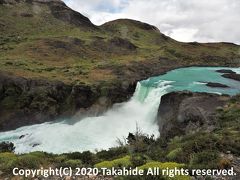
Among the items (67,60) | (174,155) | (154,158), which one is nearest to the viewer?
(174,155)

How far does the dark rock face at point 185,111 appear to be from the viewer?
31469mm

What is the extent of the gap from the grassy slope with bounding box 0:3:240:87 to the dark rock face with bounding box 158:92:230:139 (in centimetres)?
1688

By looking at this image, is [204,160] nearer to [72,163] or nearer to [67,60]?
[72,163]

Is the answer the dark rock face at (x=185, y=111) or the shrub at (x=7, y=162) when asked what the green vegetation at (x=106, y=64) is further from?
the dark rock face at (x=185, y=111)

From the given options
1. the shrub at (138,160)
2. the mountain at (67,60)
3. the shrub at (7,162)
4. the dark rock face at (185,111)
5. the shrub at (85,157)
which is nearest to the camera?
the shrub at (138,160)

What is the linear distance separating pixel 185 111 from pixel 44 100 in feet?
68.4

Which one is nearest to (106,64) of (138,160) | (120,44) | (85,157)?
(120,44)

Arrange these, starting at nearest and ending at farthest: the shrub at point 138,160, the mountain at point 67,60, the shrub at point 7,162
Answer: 1. the shrub at point 138,160
2. the shrub at point 7,162
3. the mountain at point 67,60

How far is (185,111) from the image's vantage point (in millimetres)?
35156

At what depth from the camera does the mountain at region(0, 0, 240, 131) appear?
46.3 meters

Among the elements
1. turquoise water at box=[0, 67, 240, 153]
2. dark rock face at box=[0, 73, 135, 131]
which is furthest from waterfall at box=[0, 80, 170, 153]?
dark rock face at box=[0, 73, 135, 131]

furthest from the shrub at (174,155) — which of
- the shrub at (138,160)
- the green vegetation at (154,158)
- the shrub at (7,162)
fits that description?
the shrub at (7,162)

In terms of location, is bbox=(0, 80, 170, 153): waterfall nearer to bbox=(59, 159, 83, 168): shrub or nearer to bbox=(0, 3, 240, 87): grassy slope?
bbox=(0, 3, 240, 87): grassy slope

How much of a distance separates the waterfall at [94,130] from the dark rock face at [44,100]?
4.98ft
